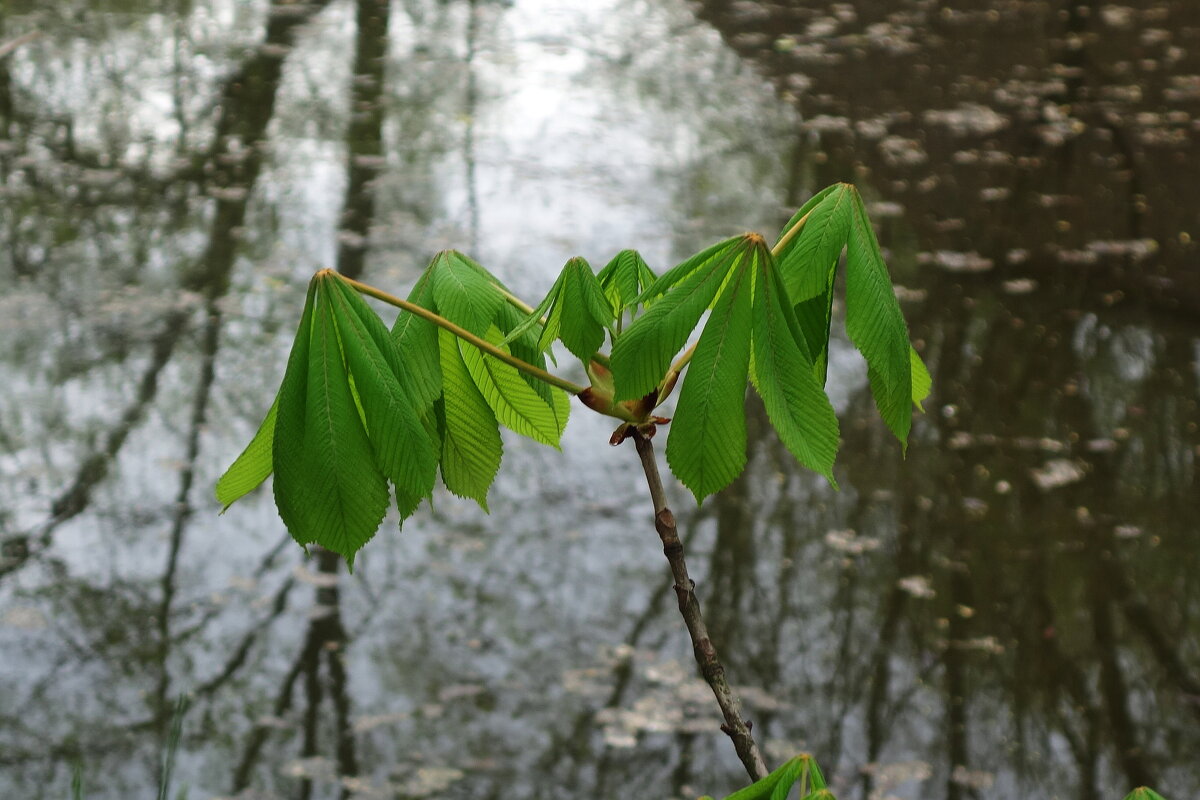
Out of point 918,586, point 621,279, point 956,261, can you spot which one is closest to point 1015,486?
point 918,586

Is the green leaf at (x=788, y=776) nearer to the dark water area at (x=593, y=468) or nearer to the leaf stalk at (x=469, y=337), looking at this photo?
the leaf stalk at (x=469, y=337)

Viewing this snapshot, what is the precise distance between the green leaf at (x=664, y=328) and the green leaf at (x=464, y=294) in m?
0.19

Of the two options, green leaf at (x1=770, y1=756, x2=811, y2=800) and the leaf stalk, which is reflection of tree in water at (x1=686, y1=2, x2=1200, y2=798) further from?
the leaf stalk

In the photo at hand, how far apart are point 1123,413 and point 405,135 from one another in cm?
504

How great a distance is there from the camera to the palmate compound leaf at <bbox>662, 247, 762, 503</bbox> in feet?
2.73

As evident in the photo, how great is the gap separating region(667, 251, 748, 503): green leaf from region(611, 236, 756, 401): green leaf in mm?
10

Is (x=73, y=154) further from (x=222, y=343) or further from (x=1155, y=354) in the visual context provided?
(x=1155, y=354)

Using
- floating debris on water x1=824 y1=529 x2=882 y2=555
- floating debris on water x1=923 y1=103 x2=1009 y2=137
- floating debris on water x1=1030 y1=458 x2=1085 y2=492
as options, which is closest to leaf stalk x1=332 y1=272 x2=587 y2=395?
floating debris on water x1=824 y1=529 x2=882 y2=555

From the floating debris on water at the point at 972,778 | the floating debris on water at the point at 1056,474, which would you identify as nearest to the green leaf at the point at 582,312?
the floating debris on water at the point at 972,778

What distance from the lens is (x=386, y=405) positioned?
2.82 ft

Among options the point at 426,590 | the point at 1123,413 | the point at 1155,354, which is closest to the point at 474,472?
the point at 426,590

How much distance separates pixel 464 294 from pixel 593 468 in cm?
401

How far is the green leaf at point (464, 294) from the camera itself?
0.99 meters

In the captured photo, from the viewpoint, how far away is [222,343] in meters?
5.66
